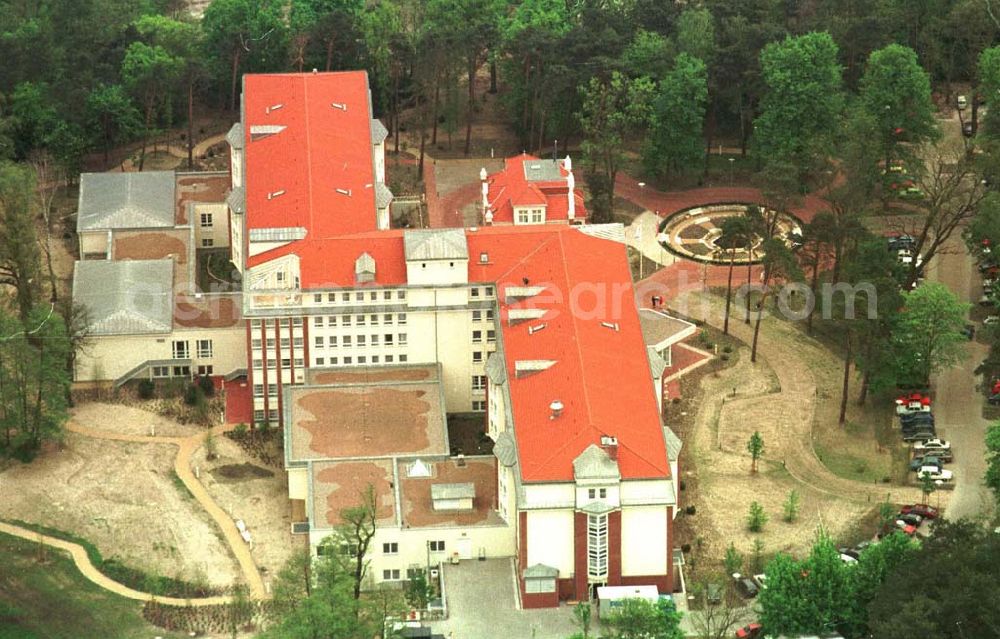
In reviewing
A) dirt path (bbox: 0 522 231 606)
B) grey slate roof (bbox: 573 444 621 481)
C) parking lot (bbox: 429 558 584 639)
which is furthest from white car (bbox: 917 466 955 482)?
dirt path (bbox: 0 522 231 606)

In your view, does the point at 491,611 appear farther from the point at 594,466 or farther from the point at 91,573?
the point at 91,573

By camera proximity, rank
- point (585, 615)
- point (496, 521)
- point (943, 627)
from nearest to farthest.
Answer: point (943, 627) → point (585, 615) → point (496, 521)

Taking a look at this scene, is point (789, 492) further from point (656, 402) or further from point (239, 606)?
point (239, 606)

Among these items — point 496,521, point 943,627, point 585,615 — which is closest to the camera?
point 943,627

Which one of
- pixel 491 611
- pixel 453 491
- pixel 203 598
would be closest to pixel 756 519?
pixel 491 611

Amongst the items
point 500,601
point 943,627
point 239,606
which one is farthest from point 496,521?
point 943,627

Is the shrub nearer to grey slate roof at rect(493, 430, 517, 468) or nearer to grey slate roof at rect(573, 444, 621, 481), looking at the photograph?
grey slate roof at rect(573, 444, 621, 481)
